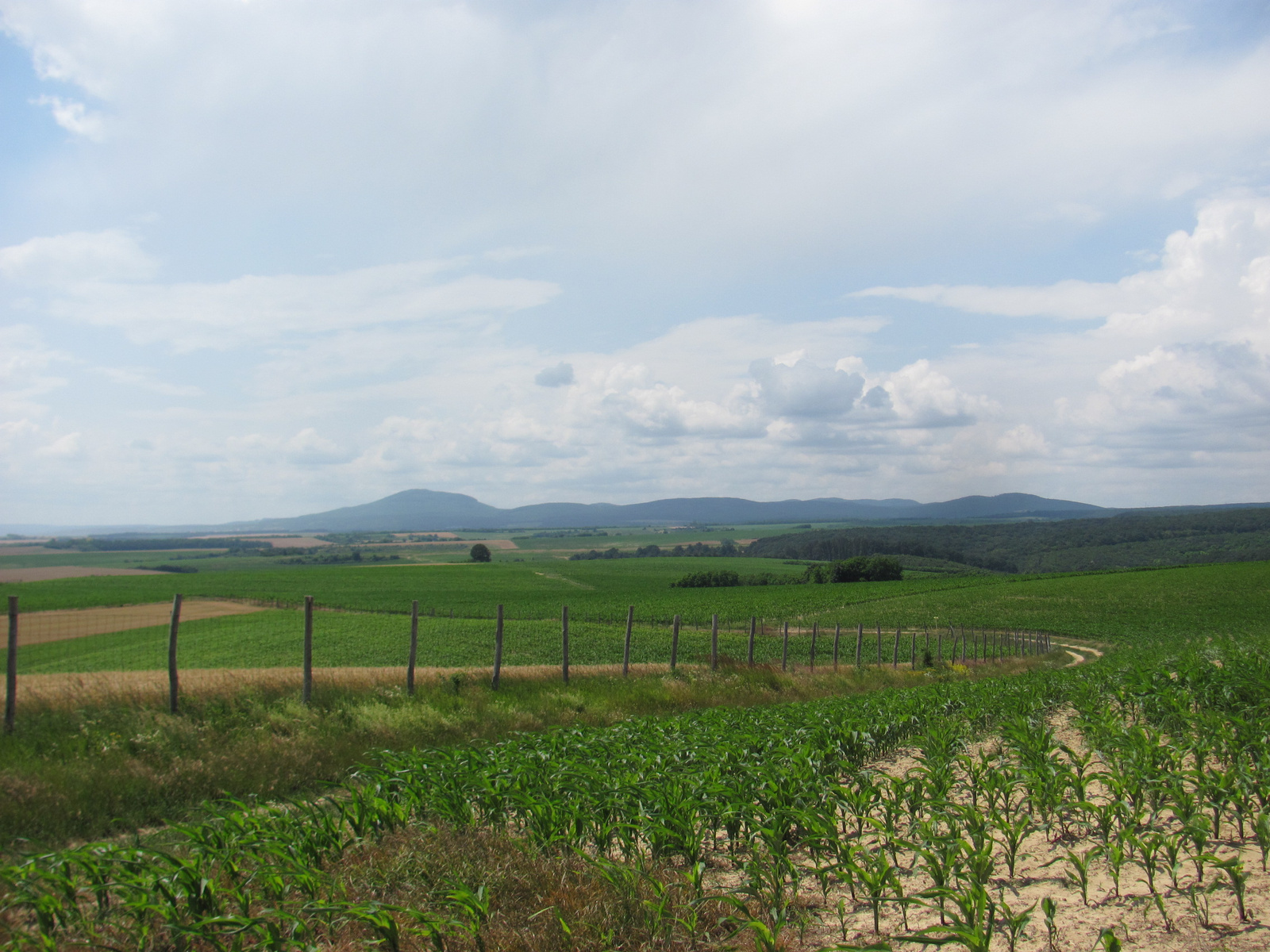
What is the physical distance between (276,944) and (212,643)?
32337 mm

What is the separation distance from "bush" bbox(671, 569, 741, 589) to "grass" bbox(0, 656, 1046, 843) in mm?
72907

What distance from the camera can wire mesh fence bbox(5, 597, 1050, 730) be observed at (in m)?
24.1

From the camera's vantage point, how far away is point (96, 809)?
26.2ft

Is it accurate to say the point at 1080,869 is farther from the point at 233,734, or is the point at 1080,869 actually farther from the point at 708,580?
the point at 708,580

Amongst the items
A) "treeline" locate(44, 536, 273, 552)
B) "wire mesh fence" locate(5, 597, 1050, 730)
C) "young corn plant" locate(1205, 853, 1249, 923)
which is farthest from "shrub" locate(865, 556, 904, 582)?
"young corn plant" locate(1205, 853, 1249, 923)

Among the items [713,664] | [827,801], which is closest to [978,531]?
[713,664]

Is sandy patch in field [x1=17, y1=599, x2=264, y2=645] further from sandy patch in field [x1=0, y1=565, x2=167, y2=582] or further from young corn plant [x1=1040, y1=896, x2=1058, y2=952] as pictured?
young corn plant [x1=1040, y1=896, x2=1058, y2=952]

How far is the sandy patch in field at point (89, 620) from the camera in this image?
29.2 m

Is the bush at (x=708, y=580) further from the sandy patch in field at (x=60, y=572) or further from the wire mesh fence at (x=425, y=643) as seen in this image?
the sandy patch in field at (x=60, y=572)

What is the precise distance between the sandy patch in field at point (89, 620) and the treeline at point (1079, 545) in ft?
333

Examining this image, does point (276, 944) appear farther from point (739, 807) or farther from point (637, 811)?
point (739, 807)

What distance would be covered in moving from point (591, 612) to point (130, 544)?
346 ft

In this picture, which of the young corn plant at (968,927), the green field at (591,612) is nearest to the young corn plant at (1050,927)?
the young corn plant at (968,927)

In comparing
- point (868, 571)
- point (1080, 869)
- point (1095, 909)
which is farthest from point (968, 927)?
point (868, 571)
